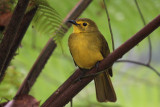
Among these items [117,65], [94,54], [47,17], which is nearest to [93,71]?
[47,17]

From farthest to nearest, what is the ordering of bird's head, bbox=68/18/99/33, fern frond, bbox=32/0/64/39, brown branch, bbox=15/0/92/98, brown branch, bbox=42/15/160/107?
1. bird's head, bbox=68/18/99/33
2. brown branch, bbox=15/0/92/98
3. fern frond, bbox=32/0/64/39
4. brown branch, bbox=42/15/160/107

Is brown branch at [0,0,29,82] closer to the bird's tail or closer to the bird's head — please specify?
the bird's tail

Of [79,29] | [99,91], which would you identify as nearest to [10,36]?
[99,91]

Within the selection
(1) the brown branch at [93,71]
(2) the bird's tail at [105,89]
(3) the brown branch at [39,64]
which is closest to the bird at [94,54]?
(2) the bird's tail at [105,89]

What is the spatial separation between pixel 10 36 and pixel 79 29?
0.80 m

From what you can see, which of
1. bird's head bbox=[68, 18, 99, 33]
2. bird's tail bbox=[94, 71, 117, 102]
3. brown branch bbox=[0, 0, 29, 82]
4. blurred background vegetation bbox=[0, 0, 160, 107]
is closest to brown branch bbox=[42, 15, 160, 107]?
brown branch bbox=[0, 0, 29, 82]

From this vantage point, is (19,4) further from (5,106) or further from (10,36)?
(5,106)

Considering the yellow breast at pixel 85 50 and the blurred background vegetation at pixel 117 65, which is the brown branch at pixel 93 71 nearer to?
the yellow breast at pixel 85 50

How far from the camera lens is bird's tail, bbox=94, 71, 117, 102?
1.33 metres

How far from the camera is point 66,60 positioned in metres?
2.06

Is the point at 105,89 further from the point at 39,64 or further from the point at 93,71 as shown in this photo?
the point at 93,71

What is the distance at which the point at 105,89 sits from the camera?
54.4 inches

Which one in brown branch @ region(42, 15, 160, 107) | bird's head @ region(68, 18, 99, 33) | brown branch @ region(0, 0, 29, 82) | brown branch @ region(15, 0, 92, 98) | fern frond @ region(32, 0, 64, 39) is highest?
brown branch @ region(0, 0, 29, 82)

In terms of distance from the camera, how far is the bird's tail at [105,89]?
1.33 metres
